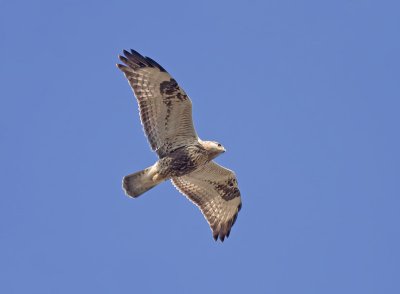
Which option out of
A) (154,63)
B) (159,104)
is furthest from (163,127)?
(154,63)

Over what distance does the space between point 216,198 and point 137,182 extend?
6.54 ft

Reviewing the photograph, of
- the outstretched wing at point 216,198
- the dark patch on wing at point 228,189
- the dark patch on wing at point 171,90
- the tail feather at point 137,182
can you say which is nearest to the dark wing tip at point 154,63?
the dark patch on wing at point 171,90

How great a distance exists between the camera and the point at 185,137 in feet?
61.0

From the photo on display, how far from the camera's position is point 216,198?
64.5 ft

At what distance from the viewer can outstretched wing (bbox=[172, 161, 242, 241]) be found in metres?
19.5

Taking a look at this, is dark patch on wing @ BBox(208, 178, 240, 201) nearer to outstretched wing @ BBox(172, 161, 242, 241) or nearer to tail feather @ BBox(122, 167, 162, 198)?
outstretched wing @ BBox(172, 161, 242, 241)

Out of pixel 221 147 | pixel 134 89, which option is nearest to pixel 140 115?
pixel 134 89

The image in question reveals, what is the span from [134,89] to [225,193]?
9.44ft

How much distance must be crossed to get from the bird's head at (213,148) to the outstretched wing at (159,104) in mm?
280

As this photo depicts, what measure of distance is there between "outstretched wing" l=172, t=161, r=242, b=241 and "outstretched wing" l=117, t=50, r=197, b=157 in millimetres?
1194

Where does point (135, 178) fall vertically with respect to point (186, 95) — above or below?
below

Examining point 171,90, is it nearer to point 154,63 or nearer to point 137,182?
point 154,63

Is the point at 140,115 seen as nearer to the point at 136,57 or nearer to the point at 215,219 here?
the point at 136,57

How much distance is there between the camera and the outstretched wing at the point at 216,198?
64.1 ft
